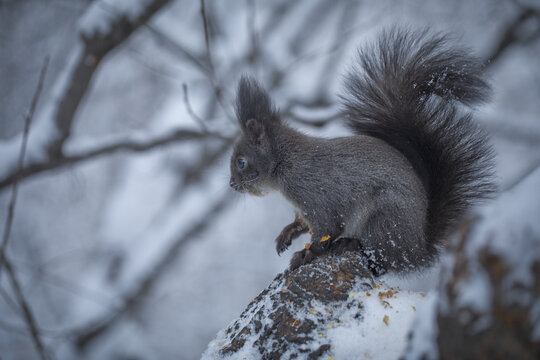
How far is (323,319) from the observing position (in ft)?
3.19

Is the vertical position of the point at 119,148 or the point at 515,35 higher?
the point at 119,148

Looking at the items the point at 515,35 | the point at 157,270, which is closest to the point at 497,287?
the point at 157,270

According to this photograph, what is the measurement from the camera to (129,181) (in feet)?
14.6

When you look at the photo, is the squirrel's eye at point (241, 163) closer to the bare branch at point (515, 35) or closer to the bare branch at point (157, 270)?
the bare branch at point (157, 270)

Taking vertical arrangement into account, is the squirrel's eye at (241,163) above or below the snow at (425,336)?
above

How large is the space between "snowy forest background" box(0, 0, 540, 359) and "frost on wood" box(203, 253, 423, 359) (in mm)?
1554

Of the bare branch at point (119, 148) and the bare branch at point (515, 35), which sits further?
the bare branch at point (515, 35)

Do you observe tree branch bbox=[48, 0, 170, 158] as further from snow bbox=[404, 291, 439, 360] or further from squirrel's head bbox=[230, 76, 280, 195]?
snow bbox=[404, 291, 439, 360]

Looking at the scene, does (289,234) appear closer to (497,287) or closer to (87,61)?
(497,287)

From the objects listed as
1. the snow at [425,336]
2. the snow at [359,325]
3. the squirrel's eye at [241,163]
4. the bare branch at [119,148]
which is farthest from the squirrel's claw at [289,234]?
the bare branch at [119,148]

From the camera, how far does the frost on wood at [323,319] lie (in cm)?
90

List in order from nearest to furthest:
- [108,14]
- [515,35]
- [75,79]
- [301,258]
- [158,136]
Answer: [301,258] → [108,14] → [75,79] → [158,136] → [515,35]

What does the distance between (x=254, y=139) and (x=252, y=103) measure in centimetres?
16

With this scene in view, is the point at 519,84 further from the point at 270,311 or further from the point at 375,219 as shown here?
the point at 270,311
